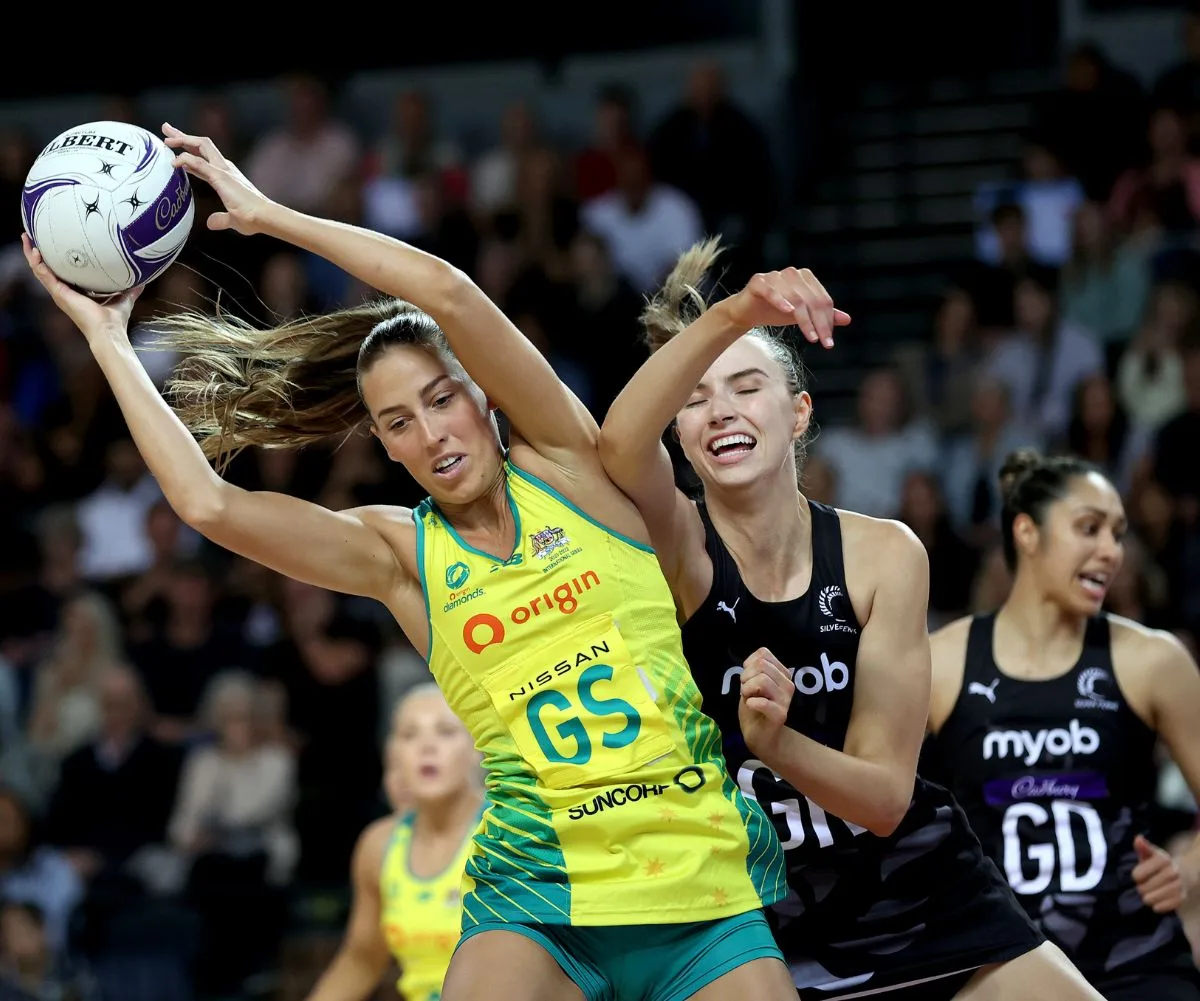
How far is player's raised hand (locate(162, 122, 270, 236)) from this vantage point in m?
3.54

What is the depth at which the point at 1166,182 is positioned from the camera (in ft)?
31.2

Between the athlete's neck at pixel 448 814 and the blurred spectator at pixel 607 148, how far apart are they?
6.13 m

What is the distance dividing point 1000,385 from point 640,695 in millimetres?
5810

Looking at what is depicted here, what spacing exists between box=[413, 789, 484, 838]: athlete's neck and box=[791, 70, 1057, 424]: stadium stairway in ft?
17.6

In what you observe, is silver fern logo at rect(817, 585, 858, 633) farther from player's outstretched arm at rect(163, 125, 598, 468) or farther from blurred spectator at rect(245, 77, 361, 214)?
blurred spectator at rect(245, 77, 361, 214)

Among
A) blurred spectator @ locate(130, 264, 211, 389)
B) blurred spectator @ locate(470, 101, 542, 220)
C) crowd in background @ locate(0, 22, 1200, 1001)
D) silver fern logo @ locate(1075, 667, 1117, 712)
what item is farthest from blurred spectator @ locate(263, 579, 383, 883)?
silver fern logo @ locate(1075, 667, 1117, 712)

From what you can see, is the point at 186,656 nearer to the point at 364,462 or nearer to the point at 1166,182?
the point at 364,462

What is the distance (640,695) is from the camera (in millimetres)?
3502

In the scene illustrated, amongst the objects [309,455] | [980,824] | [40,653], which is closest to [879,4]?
[309,455]

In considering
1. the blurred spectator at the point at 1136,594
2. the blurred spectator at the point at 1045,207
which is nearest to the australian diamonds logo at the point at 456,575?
the blurred spectator at the point at 1136,594

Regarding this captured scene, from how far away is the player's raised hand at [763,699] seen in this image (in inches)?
134

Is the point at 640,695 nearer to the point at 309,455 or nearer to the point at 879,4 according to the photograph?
the point at 309,455

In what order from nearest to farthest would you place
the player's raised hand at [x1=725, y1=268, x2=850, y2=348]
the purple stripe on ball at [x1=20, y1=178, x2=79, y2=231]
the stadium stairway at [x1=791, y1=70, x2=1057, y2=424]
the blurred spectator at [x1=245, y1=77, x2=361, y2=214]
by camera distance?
the player's raised hand at [x1=725, y1=268, x2=850, y2=348]
the purple stripe on ball at [x1=20, y1=178, x2=79, y2=231]
the stadium stairway at [x1=791, y1=70, x2=1057, y2=424]
the blurred spectator at [x1=245, y1=77, x2=361, y2=214]

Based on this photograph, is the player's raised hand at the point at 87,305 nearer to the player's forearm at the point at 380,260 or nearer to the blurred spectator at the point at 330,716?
the player's forearm at the point at 380,260
